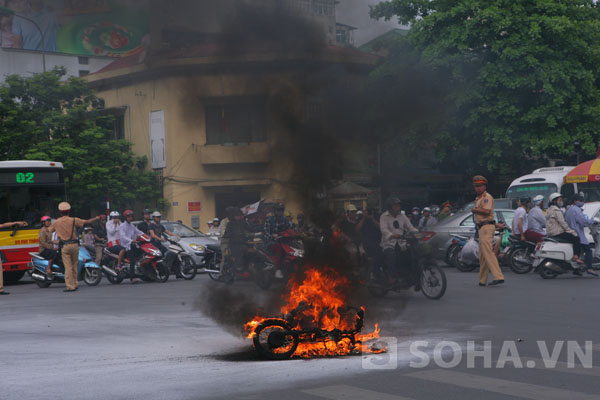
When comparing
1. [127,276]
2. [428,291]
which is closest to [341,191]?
[428,291]

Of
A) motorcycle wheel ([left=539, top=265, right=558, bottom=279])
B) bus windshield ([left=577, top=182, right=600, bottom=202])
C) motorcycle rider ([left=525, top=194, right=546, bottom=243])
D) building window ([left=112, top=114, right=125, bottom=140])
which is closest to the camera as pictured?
building window ([left=112, top=114, right=125, bottom=140])

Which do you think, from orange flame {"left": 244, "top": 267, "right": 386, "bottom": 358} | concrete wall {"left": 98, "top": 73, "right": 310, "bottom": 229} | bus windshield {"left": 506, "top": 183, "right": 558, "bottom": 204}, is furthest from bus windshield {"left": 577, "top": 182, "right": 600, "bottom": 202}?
orange flame {"left": 244, "top": 267, "right": 386, "bottom": 358}

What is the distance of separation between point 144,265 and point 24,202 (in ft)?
12.9

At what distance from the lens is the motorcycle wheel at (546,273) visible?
1536 cm

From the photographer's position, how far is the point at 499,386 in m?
5.79

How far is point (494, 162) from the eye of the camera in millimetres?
29938

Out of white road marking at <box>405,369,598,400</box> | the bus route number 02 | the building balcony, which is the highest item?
the building balcony

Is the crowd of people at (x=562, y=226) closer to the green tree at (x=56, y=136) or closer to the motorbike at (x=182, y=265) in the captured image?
the motorbike at (x=182, y=265)

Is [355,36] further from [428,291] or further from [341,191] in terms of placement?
[428,291]

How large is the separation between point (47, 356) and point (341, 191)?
3.91m

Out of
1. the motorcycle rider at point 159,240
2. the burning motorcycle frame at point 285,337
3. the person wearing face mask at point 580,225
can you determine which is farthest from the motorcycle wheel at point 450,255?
the burning motorcycle frame at point 285,337

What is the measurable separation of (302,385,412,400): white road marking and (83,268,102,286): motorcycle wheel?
41.5 feet

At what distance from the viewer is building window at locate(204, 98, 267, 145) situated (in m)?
8.66

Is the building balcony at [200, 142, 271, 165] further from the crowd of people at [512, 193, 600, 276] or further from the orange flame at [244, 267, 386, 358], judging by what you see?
the crowd of people at [512, 193, 600, 276]
